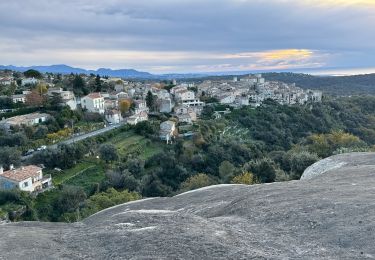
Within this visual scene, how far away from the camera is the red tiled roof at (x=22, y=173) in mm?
43281

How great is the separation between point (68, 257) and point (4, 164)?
4258cm

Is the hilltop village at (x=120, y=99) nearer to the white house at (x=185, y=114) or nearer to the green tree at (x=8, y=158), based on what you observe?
the white house at (x=185, y=114)

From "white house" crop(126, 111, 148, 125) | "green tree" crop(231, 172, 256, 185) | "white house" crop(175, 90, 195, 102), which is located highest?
"white house" crop(175, 90, 195, 102)

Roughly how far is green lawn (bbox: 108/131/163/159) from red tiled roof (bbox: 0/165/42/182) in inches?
418

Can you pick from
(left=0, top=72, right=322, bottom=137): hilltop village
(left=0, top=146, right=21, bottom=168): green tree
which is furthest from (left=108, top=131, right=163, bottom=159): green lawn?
(left=0, top=146, right=21, bottom=168): green tree

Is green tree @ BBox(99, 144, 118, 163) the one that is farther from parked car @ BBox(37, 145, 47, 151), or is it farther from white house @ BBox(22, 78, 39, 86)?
white house @ BBox(22, 78, 39, 86)

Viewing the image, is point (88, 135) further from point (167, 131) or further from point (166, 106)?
point (166, 106)

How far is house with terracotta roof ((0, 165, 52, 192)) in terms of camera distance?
141 ft

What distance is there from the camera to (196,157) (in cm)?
5322

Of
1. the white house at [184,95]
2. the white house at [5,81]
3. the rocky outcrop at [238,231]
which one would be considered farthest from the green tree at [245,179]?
the white house at [5,81]

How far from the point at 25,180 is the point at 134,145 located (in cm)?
1721

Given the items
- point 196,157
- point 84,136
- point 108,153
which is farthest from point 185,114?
point 108,153

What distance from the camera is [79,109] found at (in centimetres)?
7125

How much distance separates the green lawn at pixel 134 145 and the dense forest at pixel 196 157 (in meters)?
0.31
